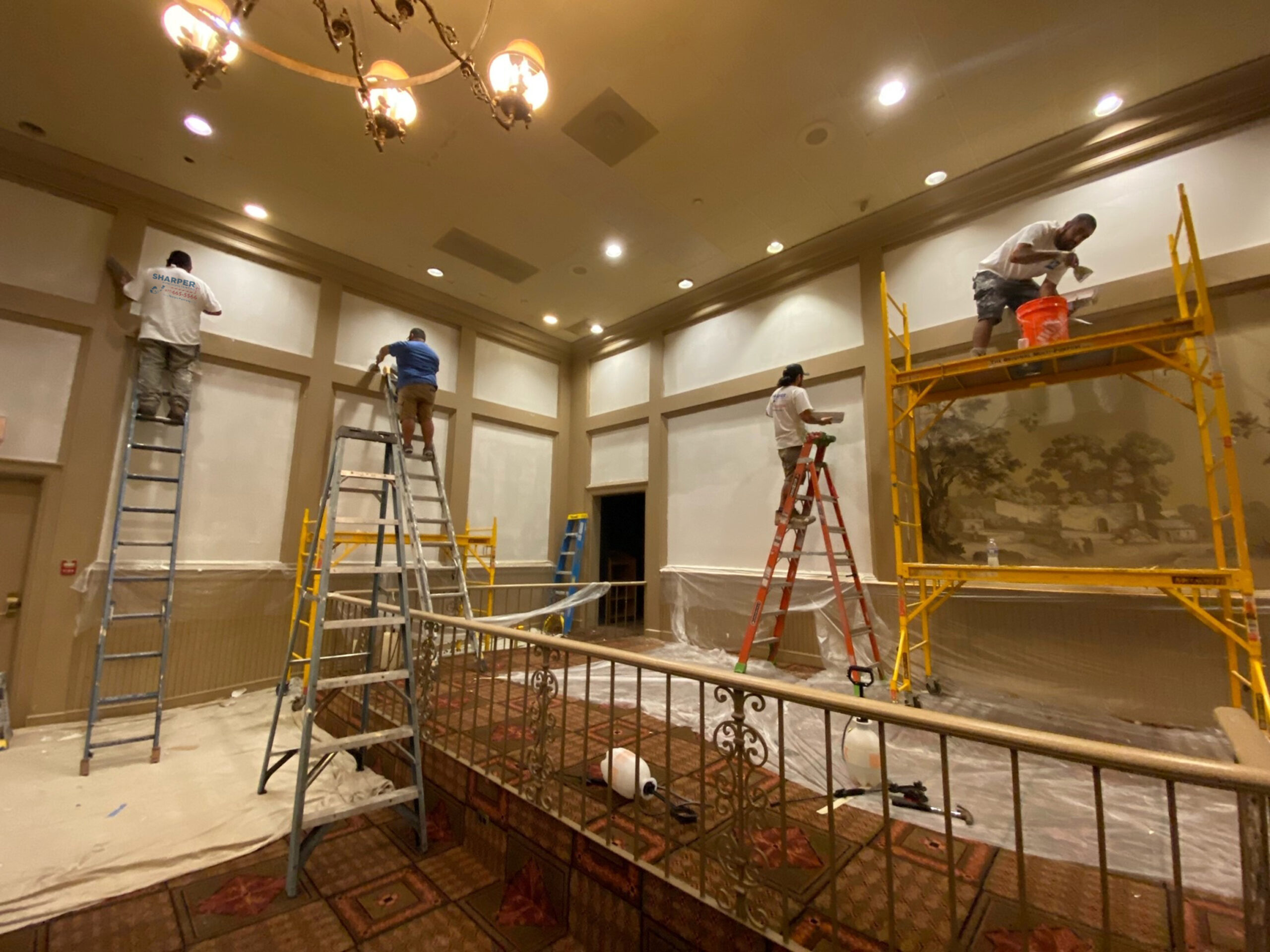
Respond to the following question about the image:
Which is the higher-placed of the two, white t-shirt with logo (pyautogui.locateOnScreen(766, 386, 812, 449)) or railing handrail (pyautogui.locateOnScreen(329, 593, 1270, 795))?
white t-shirt with logo (pyautogui.locateOnScreen(766, 386, 812, 449))

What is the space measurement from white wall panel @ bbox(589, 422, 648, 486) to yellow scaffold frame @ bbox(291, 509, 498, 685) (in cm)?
157

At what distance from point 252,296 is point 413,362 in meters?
1.64

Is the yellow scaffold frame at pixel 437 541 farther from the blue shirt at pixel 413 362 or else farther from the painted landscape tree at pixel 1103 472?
the painted landscape tree at pixel 1103 472

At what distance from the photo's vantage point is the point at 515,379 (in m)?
6.86

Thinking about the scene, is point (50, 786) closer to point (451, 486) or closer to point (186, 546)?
point (186, 546)

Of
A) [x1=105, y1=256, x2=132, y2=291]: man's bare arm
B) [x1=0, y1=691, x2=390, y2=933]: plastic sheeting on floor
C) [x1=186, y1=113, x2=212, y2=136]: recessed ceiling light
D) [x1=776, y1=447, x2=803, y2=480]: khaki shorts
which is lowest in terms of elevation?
[x1=0, y1=691, x2=390, y2=933]: plastic sheeting on floor

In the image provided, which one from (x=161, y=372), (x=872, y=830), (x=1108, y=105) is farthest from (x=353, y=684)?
(x=1108, y=105)

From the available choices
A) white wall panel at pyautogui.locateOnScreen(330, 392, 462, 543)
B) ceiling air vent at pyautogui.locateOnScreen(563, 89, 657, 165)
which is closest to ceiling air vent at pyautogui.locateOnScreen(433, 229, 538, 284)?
ceiling air vent at pyautogui.locateOnScreen(563, 89, 657, 165)

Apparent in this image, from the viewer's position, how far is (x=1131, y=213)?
3564 millimetres

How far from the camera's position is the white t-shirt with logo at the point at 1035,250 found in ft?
10.7

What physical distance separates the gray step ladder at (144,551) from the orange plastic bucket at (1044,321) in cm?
599

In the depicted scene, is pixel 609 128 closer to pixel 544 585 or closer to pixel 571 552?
pixel 544 585

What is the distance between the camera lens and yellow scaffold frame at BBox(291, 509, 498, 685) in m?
4.30

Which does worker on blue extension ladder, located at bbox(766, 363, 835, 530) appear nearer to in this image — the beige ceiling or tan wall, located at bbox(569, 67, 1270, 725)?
tan wall, located at bbox(569, 67, 1270, 725)
